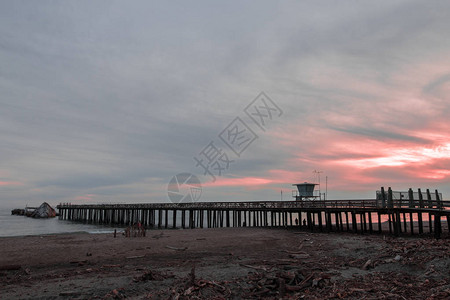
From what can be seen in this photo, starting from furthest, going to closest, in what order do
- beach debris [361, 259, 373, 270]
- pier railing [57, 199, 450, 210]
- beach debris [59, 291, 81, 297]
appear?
pier railing [57, 199, 450, 210] < beach debris [361, 259, 373, 270] < beach debris [59, 291, 81, 297]

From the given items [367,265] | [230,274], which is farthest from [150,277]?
[367,265]

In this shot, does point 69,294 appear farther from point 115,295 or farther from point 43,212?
point 43,212

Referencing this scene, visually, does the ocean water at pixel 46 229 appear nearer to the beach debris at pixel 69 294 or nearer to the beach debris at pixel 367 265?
the beach debris at pixel 69 294

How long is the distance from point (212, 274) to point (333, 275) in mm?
5366

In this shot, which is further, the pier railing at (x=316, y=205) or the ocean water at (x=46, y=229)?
the ocean water at (x=46, y=229)

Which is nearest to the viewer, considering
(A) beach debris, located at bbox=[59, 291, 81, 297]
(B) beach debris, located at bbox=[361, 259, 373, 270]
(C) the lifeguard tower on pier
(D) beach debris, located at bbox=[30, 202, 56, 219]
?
(A) beach debris, located at bbox=[59, 291, 81, 297]

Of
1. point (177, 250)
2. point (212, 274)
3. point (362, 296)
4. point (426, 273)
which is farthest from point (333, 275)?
point (177, 250)

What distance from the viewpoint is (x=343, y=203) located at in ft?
117

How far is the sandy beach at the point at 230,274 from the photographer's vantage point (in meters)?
11.5

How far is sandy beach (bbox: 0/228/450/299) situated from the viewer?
11484 mm

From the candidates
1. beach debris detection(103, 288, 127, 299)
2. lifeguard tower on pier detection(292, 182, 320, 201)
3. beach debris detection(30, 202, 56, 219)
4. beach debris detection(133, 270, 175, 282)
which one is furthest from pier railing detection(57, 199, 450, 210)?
beach debris detection(30, 202, 56, 219)

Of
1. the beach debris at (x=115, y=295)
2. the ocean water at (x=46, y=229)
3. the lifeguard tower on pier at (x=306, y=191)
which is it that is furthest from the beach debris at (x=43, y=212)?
the beach debris at (x=115, y=295)

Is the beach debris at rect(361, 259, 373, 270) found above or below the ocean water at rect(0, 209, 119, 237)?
above

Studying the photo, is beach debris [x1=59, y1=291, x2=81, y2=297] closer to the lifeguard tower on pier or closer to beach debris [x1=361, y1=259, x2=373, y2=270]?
beach debris [x1=361, y1=259, x2=373, y2=270]
